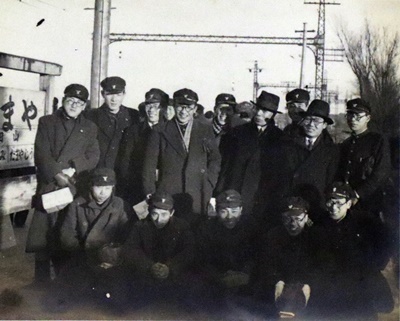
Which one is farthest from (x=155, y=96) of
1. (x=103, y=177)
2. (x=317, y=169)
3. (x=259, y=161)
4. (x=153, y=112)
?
(x=317, y=169)

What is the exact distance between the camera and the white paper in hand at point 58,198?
2.16 metres

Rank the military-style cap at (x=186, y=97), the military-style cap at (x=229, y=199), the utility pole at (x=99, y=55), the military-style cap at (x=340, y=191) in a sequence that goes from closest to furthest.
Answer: the military-style cap at (x=340, y=191) < the military-style cap at (x=229, y=199) < the military-style cap at (x=186, y=97) < the utility pole at (x=99, y=55)

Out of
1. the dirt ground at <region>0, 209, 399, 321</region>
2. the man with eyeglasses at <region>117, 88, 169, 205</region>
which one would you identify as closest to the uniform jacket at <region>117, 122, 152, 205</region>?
the man with eyeglasses at <region>117, 88, 169, 205</region>

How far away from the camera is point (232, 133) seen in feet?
7.39

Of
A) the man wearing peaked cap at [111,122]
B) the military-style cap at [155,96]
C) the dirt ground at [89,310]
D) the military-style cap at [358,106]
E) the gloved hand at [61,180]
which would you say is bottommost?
the dirt ground at [89,310]

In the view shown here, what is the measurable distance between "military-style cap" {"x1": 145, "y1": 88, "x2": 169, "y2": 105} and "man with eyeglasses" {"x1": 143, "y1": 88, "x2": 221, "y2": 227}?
8cm

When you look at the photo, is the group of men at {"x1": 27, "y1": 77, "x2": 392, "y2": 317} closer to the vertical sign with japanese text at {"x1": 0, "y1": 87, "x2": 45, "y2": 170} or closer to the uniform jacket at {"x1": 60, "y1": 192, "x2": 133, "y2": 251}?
the uniform jacket at {"x1": 60, "y1": 192, "x2": 133, "y2": 251}

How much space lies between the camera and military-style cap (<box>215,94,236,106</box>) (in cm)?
231

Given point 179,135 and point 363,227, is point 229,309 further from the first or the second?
point 179,135

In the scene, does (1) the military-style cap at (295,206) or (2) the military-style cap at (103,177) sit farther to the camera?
(2) the military-style cap at (103,177)

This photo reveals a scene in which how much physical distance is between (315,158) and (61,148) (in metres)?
1.13

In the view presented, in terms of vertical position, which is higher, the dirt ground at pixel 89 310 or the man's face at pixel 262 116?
the man's face at pixel 262 116

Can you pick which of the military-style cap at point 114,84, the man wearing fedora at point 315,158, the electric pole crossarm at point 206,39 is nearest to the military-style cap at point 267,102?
the man wearing fedora at point 315,158

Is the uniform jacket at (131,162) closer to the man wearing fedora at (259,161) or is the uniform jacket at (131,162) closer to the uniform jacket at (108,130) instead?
the uniform jacket at (108,130)
